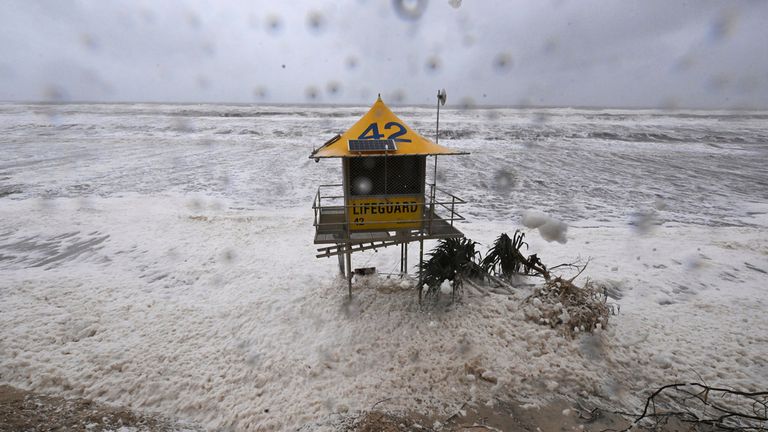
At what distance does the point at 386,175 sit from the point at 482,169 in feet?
60.4

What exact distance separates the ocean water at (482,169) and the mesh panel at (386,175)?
26.6 ft

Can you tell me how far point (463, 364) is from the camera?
682cm

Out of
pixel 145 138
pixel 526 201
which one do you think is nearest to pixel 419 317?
pixel 526 201

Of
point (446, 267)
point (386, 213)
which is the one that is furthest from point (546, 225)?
point (386, 213)

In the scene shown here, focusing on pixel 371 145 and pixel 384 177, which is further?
pixel 384 177

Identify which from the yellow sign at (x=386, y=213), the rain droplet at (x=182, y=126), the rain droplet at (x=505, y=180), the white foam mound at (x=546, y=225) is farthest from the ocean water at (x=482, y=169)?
the yellow sign at (x=386, y=213)

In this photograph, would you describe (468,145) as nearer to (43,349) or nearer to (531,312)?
(531,312)

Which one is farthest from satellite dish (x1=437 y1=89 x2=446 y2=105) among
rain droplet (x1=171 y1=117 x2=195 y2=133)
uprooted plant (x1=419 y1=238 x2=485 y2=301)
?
rain droplet (x1=171 y1=117 x2=195 y2=133)

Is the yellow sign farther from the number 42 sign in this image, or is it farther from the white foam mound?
the white foam mound

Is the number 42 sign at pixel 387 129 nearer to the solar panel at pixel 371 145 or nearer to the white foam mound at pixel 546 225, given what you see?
the solar panel at pixel 371 145

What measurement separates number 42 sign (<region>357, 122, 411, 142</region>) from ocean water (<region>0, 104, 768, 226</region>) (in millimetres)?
8613

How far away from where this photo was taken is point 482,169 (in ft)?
82.3

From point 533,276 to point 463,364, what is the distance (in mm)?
4068

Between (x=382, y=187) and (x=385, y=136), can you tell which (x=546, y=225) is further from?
(x=385, y=136)
